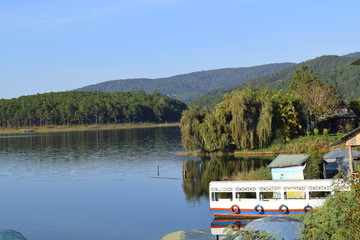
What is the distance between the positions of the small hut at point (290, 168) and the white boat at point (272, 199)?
4.39 m

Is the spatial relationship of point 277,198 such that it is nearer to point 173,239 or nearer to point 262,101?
point 173,239

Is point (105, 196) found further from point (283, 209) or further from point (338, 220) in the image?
point (338, 220)

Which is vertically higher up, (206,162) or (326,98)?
(326,98)

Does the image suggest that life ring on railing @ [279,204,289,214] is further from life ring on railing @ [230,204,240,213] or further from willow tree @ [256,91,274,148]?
willow tree @ [256,91,274,148]

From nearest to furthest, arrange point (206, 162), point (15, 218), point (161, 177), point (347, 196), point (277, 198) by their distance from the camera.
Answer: point (347, 196) → point (277, 198) → point (15, 218) → point (161, 177) → point (206, 162)

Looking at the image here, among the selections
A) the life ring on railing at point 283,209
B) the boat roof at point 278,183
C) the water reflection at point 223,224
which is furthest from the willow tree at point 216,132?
the life ring on railing at point 283,209

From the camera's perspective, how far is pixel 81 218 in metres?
36.4

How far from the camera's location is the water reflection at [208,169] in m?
46.0

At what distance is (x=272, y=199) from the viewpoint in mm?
32312

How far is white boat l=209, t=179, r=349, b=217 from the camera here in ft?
104

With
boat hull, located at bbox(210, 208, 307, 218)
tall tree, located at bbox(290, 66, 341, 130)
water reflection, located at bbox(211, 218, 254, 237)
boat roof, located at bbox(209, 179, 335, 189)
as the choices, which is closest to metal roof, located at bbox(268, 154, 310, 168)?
boat roof, located at bbox(209, 179, 335, 189)

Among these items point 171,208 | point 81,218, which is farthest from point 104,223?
point 171,208

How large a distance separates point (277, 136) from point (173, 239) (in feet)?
152

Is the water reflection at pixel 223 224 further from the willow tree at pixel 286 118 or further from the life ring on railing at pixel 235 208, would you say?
the willow tree at pixel 286 118
